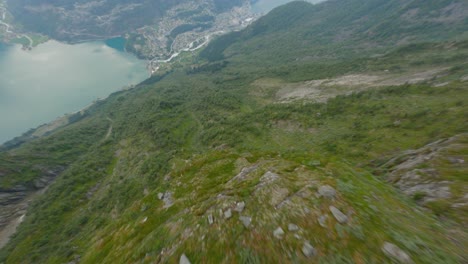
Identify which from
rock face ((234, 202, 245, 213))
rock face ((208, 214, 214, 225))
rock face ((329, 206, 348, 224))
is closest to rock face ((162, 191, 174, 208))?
rock face ((208, 214, 214, 225))

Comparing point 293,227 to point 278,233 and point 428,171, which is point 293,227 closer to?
point 278,233

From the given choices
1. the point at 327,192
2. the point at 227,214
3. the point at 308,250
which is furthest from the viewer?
the point at 227,214

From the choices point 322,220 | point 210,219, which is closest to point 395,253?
point 322,220

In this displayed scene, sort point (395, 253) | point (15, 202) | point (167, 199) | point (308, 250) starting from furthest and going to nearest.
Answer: point (15, 202)
point (167, 199)
point (308, 250)
point (395, 253)

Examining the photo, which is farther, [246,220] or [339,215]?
[246,220]

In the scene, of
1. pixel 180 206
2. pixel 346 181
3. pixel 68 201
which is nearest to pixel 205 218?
pixel 180 206

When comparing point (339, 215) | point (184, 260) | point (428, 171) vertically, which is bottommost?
point (428, 171)

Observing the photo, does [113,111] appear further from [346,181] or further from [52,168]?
[346,181]
